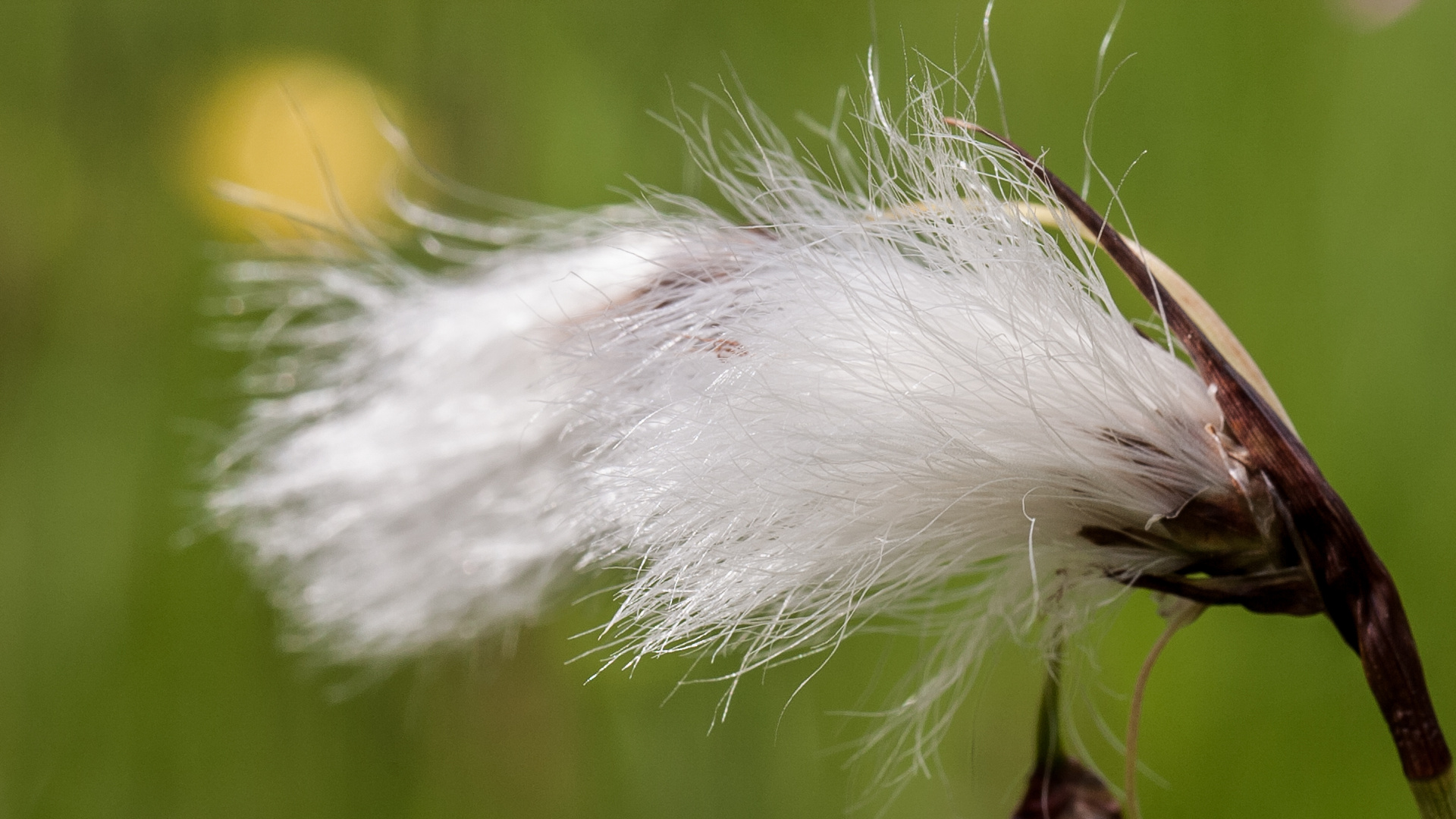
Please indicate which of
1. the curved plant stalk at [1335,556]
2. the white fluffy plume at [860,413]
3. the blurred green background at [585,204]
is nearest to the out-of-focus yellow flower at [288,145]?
the blurred green background at [585,204]

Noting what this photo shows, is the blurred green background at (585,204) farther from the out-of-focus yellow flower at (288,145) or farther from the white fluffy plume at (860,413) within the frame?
the white fluffy plume at (860,413)

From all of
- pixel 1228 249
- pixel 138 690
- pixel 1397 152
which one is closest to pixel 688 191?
pixel 1228 249

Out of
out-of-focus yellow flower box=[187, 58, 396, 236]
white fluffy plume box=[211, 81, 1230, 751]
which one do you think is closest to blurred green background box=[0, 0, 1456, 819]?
out-of-focus yellow flower box=[187, 58, 396, 236]

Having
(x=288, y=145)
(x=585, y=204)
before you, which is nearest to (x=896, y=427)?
(x=585, y=204)

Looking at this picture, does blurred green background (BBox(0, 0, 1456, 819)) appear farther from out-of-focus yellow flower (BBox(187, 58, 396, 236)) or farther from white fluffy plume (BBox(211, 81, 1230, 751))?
white fluffy plume (BBox(211, 81, 1230, 751))

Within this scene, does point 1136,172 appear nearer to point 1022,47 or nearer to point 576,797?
point 1022,47

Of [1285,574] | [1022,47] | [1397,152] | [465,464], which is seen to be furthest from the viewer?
[1022,47]
